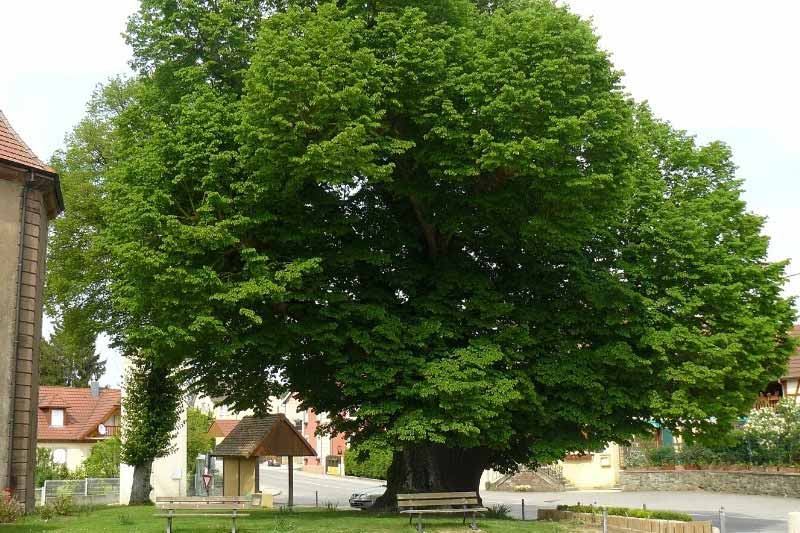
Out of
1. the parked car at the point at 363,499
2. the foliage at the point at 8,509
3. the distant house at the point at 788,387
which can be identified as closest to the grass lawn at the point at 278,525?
the foliage at the point at 8,509

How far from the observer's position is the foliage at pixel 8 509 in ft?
66.1

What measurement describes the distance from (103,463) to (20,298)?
69.8 ft

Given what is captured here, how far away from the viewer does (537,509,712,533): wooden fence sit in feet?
58.9

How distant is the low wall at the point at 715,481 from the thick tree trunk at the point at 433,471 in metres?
25.0

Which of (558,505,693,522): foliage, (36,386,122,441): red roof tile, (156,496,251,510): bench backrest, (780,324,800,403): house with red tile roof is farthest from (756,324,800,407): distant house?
(36,386,122,441): red roof tile

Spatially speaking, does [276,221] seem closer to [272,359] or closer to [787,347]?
[272,359]

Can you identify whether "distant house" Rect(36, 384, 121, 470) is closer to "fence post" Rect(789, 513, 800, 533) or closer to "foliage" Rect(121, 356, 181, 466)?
"foliage" Rect(121, 356, 181, 466)

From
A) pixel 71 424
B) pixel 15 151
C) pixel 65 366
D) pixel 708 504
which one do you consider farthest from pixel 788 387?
pixel 65 366

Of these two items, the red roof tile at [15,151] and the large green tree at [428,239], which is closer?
the large green tree at [428,239]

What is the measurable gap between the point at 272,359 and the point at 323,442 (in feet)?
213

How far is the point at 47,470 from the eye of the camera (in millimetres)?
42375

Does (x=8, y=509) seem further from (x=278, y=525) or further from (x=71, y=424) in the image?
(x=71, y=424)

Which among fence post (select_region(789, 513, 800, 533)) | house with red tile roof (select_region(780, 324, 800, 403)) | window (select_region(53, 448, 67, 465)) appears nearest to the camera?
fence post (select_region(789, 513, 800, 533))

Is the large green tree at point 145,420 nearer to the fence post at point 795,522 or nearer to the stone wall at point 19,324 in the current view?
the stone wall at point 19,324
